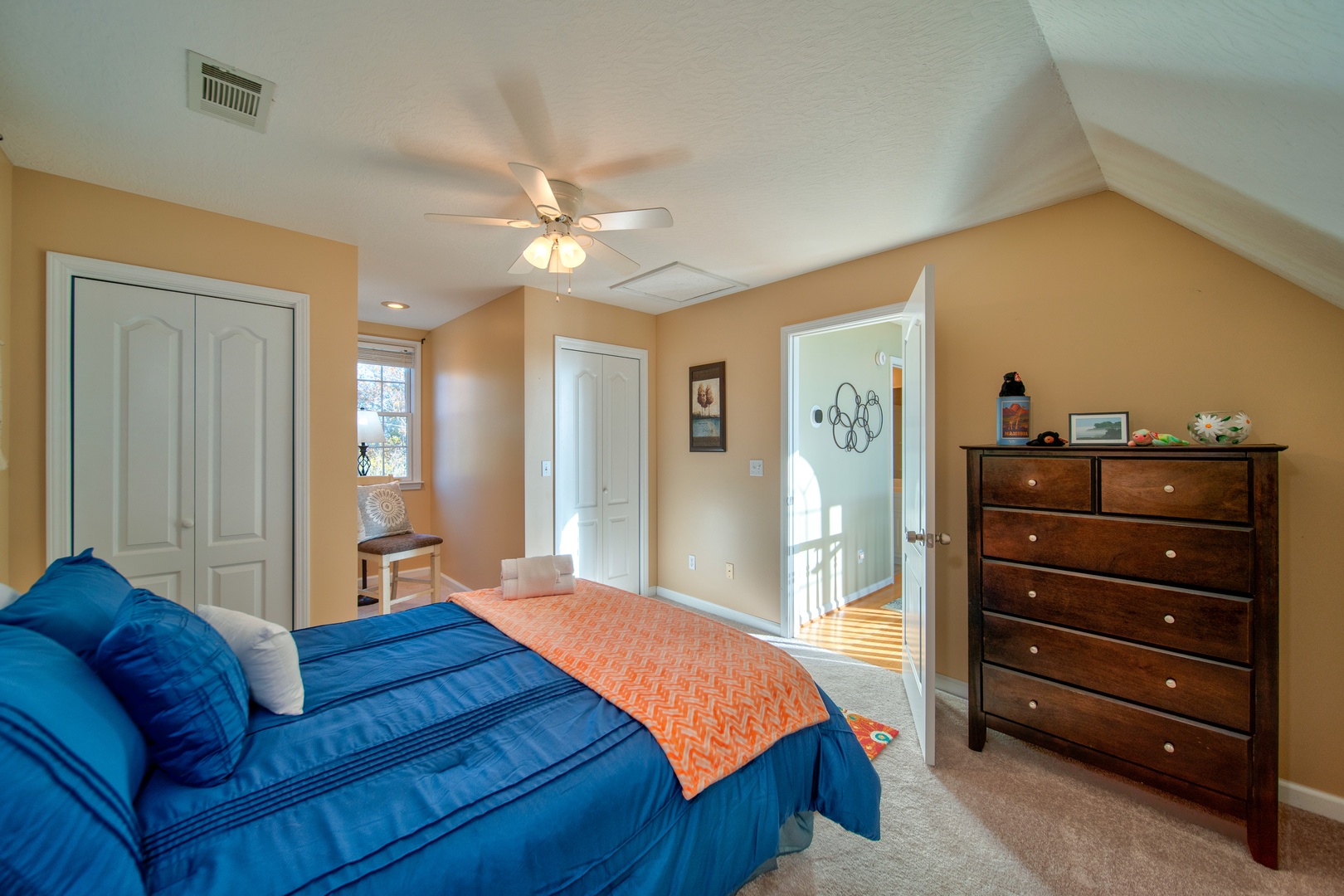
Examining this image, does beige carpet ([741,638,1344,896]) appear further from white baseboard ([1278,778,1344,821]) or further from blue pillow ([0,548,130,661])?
blue pillow ([0,548,130,661])

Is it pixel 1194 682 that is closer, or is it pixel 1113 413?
pixel 1194 682

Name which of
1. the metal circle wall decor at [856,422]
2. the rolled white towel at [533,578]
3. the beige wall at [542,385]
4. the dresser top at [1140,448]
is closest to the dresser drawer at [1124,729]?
the dresser top at [1140,448]

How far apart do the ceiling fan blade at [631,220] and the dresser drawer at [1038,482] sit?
175 centimetres

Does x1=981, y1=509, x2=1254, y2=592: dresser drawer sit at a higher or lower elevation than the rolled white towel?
higher

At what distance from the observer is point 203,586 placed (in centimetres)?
254

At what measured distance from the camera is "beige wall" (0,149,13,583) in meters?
2.04

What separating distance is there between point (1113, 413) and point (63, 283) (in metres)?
4.51

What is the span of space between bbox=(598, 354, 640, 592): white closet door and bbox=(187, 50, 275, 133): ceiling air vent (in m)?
2.63

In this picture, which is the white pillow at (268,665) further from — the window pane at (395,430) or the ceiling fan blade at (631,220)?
the window pane at (395,430)

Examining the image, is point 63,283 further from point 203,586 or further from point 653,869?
point 653,869

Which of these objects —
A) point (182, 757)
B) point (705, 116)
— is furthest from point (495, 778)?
point (705, 116)

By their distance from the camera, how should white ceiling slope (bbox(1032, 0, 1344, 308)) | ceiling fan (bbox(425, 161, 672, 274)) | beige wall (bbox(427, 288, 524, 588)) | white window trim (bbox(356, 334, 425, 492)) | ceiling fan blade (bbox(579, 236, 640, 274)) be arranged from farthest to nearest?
white window trim (bbox(356, 334, 425, 492)) < beige wall (bbox(427, 288, 524, 588)) < ceiling fan blade (bbox(579, 236, 640, 274)) < ceiling fan (bbox(425, 161, 672, 274)) < white ceiling slope (bbox(1032, 0, 1344, 308))

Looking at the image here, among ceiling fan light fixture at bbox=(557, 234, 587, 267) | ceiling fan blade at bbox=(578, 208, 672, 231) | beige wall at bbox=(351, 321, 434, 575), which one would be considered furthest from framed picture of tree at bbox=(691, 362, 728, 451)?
beige wall at bbox=(351, 321, 434, 575)

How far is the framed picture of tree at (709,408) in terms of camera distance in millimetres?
4031
